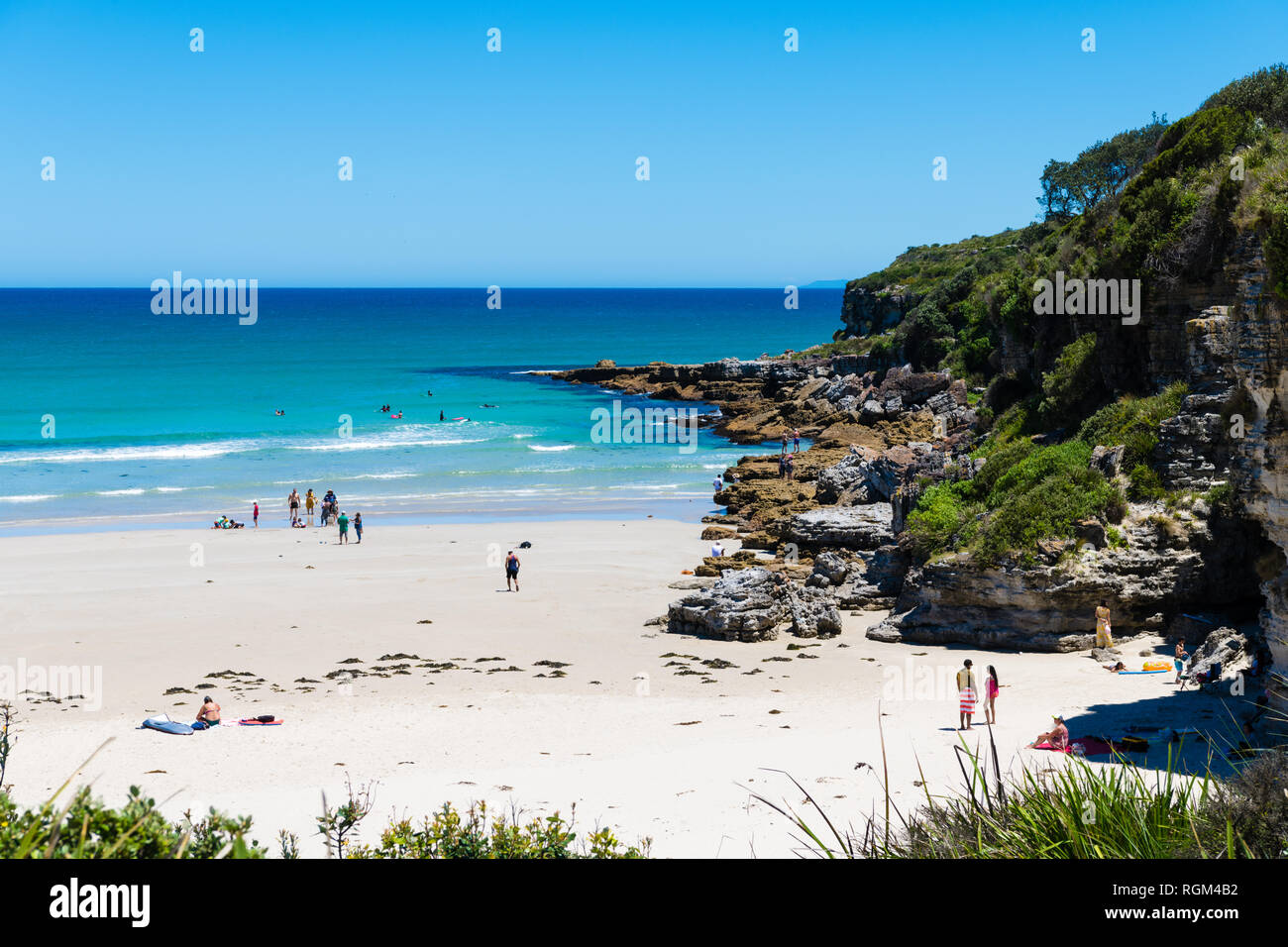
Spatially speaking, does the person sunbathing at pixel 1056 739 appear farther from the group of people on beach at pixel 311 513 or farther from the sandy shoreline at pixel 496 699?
the group of people on beach at pixel 311 513

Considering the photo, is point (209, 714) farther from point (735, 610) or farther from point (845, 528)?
point (845, 528)

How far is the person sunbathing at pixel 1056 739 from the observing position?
10.9m

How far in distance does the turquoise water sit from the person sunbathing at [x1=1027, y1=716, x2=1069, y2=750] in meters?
20.7

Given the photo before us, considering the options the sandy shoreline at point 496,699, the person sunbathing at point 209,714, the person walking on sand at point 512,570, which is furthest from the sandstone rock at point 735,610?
the person sunbathing at point 209,714

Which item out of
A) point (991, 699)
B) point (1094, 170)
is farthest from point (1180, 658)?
A: point (1094, 170)

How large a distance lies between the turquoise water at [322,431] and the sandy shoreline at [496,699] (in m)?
10.6

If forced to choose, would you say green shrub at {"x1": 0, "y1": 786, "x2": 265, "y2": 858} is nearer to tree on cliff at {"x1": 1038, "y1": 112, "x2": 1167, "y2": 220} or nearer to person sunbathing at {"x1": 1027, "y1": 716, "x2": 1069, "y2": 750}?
person sunbathing at {"x1": 1027, "y1": 716, "x2": 1069, "y2": 750}

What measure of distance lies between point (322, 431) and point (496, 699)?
40.3 meters

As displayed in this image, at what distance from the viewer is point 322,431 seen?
52.2 meters

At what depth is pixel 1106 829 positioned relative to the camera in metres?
5.44

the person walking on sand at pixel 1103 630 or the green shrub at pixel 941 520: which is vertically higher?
the green shrub at pixel 941 520

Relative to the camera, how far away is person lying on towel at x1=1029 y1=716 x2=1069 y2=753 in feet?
35.6

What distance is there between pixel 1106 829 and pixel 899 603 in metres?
12.3

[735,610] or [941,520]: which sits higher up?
[941,520]
